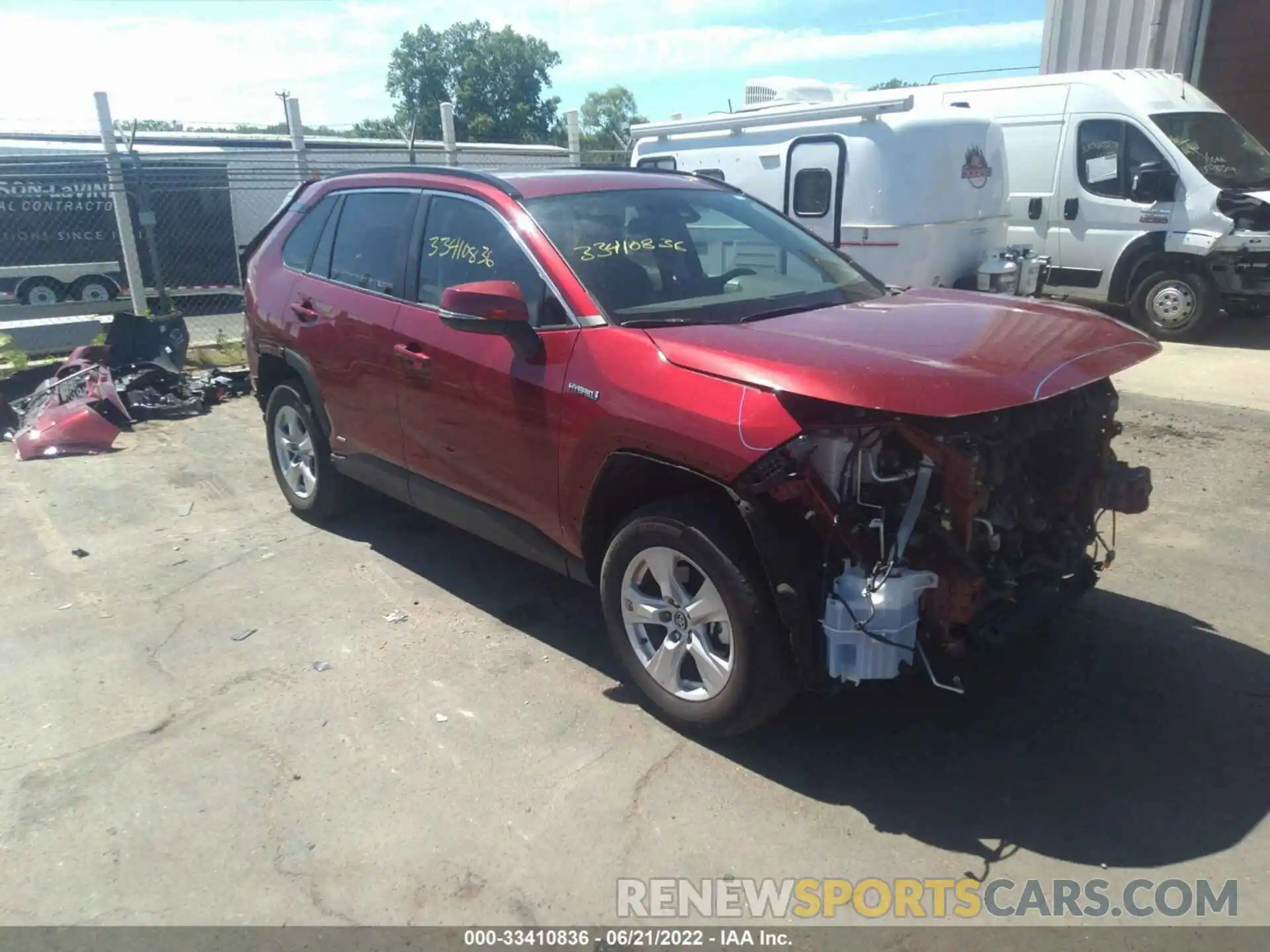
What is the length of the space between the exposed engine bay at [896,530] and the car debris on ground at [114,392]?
20.2ft

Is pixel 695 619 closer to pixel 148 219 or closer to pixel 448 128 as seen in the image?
pixel 148 219

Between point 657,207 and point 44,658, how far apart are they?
3314 millimetres

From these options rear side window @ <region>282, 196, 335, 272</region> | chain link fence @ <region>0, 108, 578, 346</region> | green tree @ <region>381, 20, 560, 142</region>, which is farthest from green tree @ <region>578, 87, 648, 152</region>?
rear side window @ <region>282, 196, 335, 272</region>

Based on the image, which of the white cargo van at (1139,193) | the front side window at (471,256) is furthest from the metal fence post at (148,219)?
the white cargo van at (1139,193)

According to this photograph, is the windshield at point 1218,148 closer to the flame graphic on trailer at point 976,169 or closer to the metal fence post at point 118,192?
the flame graphic on trailer at point 976,169

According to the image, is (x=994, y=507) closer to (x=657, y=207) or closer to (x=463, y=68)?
(x=657, y=207)

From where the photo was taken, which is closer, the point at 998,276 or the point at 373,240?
the point at 373,240

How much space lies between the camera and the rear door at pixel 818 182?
9289mm

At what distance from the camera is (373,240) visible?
4.80m

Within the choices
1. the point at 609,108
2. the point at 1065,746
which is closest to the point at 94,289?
the point at 1065,746

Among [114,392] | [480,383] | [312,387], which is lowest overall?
[114,392]

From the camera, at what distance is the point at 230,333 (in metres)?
11.3

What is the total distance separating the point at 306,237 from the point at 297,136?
639 centimetres

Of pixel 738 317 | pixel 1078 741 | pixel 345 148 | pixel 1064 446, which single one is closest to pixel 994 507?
pixel 1064 446
